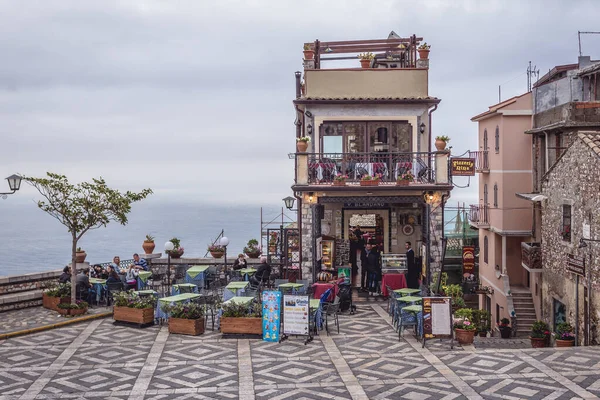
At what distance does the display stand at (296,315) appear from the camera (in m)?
17.3

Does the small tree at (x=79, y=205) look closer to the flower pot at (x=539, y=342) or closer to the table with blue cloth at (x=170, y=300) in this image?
the table with blue cloth at (x=170, y=300)

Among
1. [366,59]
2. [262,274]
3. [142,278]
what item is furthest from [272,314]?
[366,59]

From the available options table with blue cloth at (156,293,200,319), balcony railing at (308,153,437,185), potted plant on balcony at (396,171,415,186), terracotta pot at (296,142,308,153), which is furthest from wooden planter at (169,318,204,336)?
potted plant on balcony at (396,171,415,186)

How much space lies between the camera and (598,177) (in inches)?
754

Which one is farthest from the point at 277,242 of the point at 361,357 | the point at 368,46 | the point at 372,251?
the point at 361,357

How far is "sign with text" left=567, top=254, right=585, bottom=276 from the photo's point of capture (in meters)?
19.3

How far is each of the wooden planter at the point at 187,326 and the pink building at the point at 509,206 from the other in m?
18.8

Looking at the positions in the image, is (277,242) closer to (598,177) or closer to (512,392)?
(598,177)

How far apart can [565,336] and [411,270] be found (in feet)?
21.6

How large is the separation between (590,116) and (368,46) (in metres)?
9.96

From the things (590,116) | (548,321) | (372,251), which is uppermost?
(590,116)

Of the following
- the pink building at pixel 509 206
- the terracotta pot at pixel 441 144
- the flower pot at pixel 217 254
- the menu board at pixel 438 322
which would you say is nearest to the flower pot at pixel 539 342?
the menu board at pixel 438 322

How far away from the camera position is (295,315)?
17.4 metres

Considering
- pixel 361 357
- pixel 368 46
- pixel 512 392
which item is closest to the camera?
pixel 512 392
